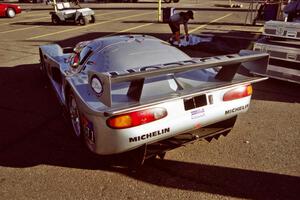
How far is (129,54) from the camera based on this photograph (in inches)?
149

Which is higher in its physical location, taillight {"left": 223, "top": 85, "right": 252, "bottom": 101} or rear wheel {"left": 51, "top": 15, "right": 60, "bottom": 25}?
taillight {"left": 223, "top": 85, "right": 252, "bottom": 101}

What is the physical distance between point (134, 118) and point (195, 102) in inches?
28.1

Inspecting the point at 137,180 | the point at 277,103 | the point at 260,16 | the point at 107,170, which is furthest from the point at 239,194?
the point at 260,16

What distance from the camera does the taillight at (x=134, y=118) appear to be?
2846mm

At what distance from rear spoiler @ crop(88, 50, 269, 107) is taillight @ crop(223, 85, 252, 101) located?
0.15 m

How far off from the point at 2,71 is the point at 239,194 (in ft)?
22.6

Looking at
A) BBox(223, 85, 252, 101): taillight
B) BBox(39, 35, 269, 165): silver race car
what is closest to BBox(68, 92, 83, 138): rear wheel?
BBox(39, 35, 269, 165): silver race car

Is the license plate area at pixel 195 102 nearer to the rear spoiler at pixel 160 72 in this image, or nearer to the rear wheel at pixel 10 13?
the rear spoiler at pixel 160 72

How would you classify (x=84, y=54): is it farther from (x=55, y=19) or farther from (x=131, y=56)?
(x=55, y=19)

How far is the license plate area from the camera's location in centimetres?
309

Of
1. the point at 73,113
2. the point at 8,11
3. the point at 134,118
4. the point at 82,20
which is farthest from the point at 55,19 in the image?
the point at 134,118

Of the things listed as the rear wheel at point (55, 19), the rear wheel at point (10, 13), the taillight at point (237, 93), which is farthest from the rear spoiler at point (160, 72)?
the rear wheel at point (10, 13)

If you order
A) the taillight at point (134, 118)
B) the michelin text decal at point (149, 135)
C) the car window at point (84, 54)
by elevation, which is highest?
the car window at point (84, 54)

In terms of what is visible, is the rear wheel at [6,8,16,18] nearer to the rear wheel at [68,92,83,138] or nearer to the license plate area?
the rear wheel at [68,92,83,138]
